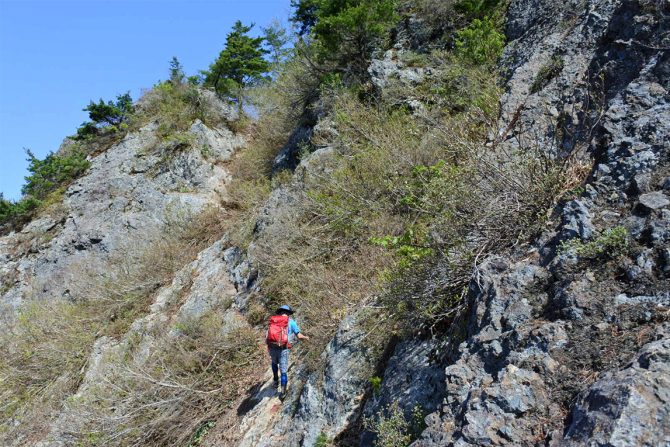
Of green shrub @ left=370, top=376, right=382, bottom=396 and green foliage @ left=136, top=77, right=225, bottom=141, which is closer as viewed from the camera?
green shrub @ left=370, top=376, right=382, bottom=396

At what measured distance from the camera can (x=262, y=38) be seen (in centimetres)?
2238

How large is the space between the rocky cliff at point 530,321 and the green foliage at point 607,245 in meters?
0.01

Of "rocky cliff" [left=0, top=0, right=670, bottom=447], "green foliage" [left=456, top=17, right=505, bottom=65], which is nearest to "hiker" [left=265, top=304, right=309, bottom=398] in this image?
"rocky cliff" [left=0, top=0, right=670, bottom=447]

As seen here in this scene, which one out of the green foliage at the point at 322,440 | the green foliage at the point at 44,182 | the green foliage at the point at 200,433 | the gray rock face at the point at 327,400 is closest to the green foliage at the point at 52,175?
the green foliage at the point at 44,182

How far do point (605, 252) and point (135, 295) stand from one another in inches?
A: 414

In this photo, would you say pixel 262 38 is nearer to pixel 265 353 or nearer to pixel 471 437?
pixel 265 353

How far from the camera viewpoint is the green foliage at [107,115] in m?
18.2

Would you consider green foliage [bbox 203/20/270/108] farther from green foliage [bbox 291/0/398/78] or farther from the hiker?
the hiker

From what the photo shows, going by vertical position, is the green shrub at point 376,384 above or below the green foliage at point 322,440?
above

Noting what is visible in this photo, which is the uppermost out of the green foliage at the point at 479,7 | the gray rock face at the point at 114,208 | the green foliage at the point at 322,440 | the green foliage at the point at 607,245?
the gray rock face at the point at 114,208

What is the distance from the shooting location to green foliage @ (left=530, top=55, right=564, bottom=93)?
7236 mm

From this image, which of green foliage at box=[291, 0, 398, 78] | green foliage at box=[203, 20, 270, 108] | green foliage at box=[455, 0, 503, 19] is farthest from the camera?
green foliage at box=[203, 20, 270, 108]

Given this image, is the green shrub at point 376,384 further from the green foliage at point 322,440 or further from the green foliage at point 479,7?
the green foliage at point 479,7

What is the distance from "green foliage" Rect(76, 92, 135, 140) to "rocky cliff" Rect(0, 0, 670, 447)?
1018cm
